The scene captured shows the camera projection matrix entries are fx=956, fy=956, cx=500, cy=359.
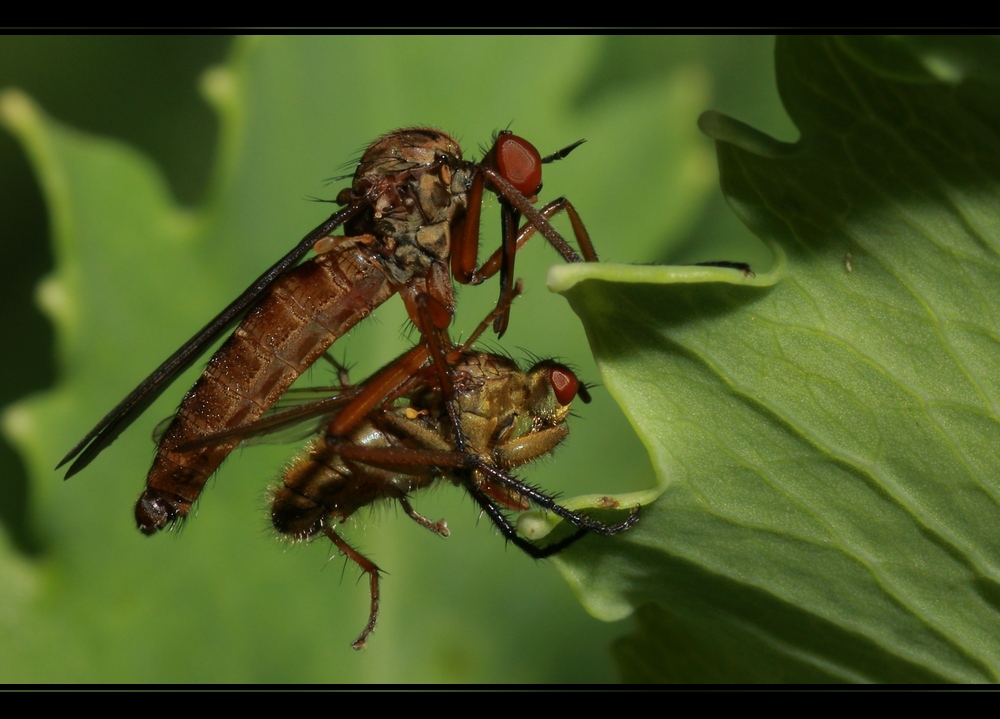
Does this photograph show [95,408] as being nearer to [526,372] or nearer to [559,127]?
[526,372]

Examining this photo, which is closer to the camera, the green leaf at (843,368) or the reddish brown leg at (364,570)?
the green leaf at (843,368)

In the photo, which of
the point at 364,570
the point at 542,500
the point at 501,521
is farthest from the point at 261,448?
the point at 542,500

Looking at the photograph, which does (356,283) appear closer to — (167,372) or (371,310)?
(371,310)

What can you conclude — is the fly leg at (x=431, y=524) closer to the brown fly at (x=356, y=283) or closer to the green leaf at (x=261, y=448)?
the green leaf at (x=261, y=448)

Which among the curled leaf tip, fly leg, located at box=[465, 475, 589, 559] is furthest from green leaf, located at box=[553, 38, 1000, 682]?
fly leg, located at box=[465, 475, 589, 559]

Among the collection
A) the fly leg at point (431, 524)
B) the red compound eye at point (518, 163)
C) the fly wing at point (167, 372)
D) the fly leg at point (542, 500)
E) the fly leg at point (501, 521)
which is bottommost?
the fly leg at point (431, 524)

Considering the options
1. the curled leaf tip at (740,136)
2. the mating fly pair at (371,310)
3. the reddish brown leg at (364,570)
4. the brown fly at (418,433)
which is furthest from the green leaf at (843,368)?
the reddish brown leg at (364,570)
